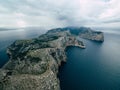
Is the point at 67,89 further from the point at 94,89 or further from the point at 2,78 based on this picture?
the point at 2,78

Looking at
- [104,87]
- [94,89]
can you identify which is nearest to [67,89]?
[94,89]

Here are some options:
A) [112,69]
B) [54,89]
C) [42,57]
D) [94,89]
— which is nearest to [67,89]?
[54,89]

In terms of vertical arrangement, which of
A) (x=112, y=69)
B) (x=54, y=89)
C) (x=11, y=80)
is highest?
(x=11, y=80)

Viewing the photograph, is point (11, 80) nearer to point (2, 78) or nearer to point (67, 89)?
point (2, 78)

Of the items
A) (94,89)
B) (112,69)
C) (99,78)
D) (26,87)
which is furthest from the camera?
(112,69)

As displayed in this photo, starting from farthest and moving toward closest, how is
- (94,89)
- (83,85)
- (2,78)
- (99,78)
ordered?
(99,78) → (83,85) → (94,89) → (2,78)

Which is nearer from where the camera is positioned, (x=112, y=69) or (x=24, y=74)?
(x=24, y=74)

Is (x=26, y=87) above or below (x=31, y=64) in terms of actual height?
below

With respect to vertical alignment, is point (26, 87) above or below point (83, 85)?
above

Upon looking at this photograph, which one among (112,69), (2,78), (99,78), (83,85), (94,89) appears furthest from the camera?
(112,69)
